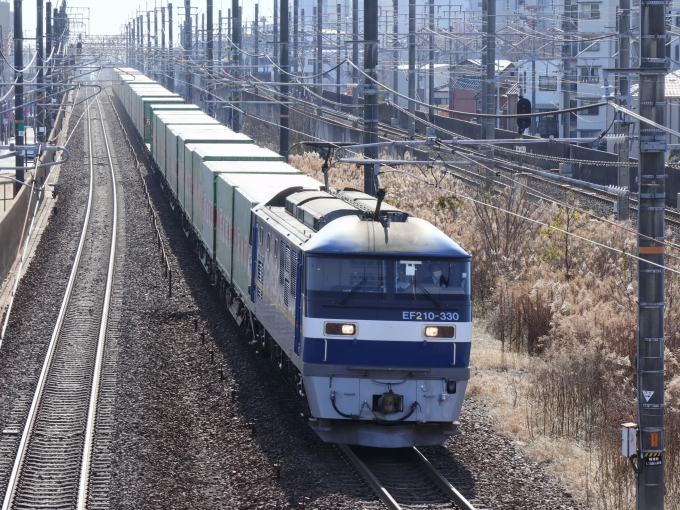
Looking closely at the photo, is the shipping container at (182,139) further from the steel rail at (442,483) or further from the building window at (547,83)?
the building window at (547,83)

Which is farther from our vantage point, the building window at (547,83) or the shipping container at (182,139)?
the building window at (547,83)

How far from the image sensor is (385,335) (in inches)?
463

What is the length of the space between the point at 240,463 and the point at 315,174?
3019cm

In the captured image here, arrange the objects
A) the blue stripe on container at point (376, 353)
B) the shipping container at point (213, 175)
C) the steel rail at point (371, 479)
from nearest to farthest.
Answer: the steel rail at point (371, 479), the blue stripe on container at point (376, 353), the shipping container at point (213, 175)

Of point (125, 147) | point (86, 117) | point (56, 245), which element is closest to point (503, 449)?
point (56, 245)

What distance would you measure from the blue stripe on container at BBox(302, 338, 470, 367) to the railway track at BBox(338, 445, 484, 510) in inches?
42.9

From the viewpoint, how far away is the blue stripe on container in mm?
11766

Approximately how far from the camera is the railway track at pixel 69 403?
37.0 feet

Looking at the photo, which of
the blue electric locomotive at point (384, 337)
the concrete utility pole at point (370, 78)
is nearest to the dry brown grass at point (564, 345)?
the blue electric locomotive at point (384, 337)

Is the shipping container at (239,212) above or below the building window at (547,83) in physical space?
below

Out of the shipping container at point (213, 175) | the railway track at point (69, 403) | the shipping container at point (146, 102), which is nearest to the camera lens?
the railway track at point (69, 403)

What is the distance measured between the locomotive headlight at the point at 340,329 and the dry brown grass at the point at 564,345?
2576 millimetres

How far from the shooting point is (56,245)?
1147 inches

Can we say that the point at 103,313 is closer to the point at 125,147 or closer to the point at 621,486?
the point at 621,486
